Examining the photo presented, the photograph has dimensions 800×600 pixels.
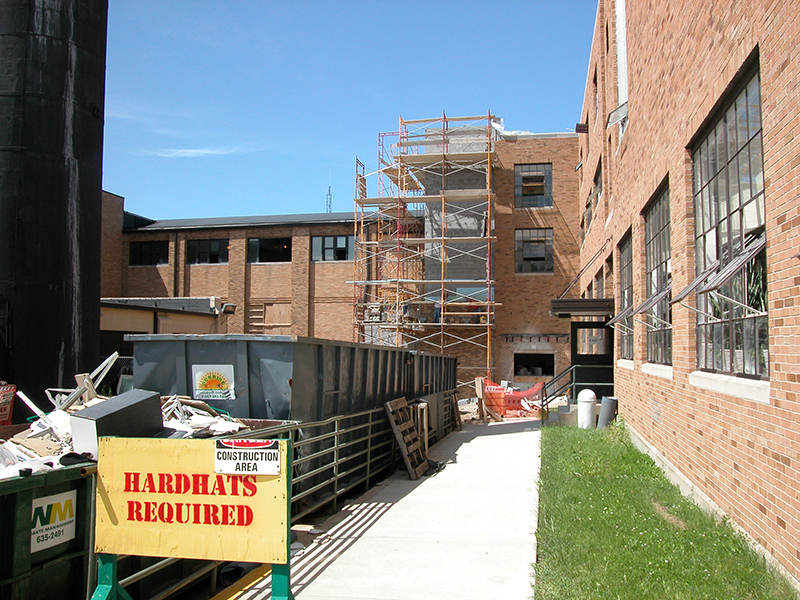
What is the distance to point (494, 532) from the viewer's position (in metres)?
7.75

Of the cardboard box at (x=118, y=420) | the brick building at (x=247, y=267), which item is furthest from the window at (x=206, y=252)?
the cardboard box at (x=118, y=420)

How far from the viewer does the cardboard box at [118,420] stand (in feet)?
18.4

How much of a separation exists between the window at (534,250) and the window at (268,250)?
12.8m

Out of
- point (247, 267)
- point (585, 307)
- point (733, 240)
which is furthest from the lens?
point (247, 267)

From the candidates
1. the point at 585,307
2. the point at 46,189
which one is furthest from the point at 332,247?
the point at 46,189

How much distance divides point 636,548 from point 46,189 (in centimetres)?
1092

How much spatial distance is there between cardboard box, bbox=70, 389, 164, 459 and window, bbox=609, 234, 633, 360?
413 inches

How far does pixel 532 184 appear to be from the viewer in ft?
107

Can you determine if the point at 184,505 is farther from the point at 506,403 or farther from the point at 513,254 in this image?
the point at 513,254

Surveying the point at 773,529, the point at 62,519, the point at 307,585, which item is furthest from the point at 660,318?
the point at 62,519

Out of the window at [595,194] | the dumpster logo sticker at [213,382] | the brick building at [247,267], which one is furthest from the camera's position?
the brick building at [247,267]

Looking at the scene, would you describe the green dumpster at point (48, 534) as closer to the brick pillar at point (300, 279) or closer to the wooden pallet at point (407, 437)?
the wooden pallet at point (407, 437)

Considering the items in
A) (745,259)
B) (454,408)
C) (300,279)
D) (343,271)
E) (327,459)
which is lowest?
(454,408)

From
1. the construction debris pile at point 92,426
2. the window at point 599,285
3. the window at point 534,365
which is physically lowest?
the window at point 534,365
